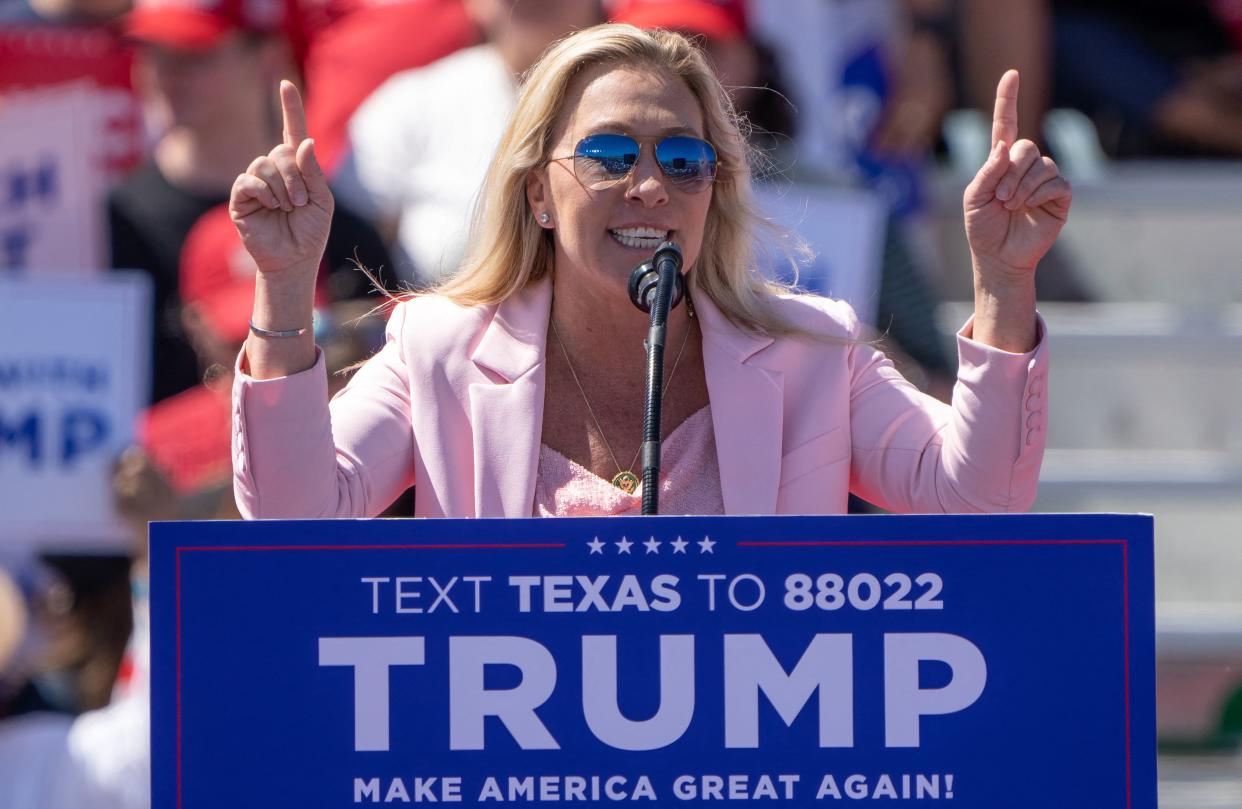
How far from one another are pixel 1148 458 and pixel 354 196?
223 centimetres

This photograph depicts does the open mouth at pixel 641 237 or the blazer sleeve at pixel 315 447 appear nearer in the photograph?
the blazer sleeve at pixel 315 447

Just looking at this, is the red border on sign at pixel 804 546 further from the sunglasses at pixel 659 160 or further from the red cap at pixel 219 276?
the red cap at pixel 219 276

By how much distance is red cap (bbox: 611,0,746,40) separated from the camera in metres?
4.65

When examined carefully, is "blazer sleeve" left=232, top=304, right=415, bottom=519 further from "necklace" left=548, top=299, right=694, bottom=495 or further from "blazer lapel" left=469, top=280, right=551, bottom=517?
"necklace" left=548, top=299, right=694, bottom=495

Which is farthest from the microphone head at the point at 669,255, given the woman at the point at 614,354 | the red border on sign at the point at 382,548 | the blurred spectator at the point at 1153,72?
the blurred spectator at the point at 1153,72

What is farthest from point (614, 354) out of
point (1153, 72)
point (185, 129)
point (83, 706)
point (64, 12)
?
point (1153, 72)

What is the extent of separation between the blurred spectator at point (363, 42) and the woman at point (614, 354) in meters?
2.57

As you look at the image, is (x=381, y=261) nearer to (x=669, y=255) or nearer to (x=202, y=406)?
(x=202, y=406)

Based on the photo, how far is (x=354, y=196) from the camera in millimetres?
4820

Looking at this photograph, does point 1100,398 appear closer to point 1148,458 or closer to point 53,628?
point 1148,458

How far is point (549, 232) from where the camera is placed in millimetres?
2576

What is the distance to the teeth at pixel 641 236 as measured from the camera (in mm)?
2354

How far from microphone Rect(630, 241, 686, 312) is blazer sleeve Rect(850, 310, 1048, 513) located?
340mm

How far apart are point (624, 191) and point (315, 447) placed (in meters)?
0.50
